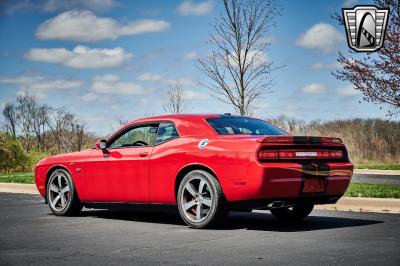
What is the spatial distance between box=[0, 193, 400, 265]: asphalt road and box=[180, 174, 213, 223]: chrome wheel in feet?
0.74

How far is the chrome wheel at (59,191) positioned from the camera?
32.2 ft

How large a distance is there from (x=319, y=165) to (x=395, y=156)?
25.4 metres

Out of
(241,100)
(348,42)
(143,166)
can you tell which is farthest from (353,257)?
(348,42)

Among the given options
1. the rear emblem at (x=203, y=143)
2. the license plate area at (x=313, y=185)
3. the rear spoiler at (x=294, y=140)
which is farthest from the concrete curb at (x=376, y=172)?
the rear emblem at (x=203, y=143)

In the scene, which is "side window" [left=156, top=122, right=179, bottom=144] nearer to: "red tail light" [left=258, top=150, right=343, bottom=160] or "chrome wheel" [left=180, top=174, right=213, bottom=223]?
"chrome wheel" [left=180, top=174, right=213, bottom=223]

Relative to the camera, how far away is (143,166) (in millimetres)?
8625

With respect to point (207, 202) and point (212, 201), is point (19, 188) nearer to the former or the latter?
point (207, 202)

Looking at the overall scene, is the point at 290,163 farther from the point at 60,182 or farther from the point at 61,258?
the point at 60,182

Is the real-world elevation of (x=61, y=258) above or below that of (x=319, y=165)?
below

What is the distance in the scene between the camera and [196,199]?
314 inches

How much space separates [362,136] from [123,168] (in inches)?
A: 1014

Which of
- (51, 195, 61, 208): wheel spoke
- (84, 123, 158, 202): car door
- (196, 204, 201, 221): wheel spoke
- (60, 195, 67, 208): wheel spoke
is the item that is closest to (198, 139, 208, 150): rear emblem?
(196, 204, 201, 221): wheel spoke

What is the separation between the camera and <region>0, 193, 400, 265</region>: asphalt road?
18.7ft

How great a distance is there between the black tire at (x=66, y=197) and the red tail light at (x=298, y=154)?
139 inches
